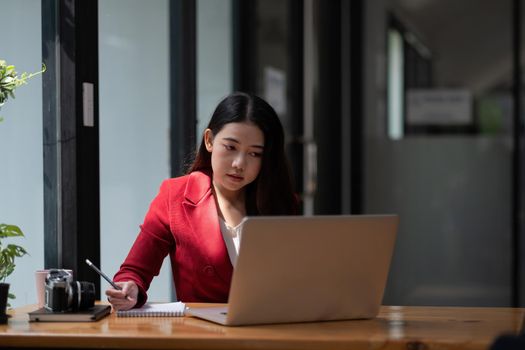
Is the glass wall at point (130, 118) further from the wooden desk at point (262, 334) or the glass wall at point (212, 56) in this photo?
the wooden desk at point (262, 334)

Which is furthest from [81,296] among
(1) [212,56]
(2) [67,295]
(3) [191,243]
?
(1) [212,56]

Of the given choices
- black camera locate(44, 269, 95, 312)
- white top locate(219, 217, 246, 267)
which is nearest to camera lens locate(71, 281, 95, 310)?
black camera locate(44, 269, 95, 312)

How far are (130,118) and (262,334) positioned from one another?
1.47m

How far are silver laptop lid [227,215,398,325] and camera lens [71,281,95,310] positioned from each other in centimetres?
40

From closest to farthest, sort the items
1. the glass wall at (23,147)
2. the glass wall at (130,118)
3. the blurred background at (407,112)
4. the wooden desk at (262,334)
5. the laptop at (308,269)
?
1. the wooden desk at (262,334)
2. the laptop at (308,269)
3. the glass wall at (23,147)
4. the glass wall at (130,118)
5. the blurred background at (407,112)

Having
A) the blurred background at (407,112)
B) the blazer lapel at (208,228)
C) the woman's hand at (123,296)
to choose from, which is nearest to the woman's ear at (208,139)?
the blazer lapel at (208,228)

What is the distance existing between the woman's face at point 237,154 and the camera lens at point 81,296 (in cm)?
56

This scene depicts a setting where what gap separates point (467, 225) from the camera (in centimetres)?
564

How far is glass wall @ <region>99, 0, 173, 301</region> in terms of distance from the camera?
303 cm

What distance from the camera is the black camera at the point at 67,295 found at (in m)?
2.19

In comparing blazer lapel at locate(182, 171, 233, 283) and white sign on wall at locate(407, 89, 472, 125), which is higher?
white sign on wall at locate(407, 89, 472, 125)

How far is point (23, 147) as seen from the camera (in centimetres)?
262

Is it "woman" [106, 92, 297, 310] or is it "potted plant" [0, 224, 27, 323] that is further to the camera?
"woman" [106, 92, 297, 310]

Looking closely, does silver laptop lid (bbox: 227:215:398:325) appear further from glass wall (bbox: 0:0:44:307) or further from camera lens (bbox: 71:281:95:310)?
glass wall (bbox: 0:0:44:307)
